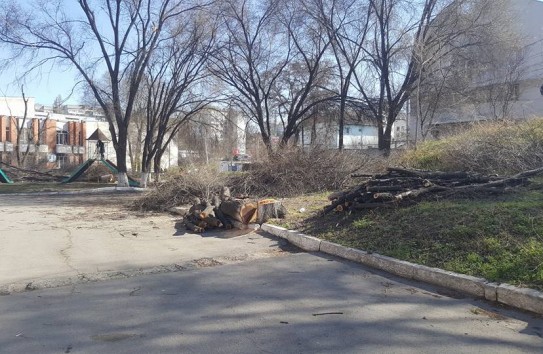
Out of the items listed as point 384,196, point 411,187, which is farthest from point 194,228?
point 411,187

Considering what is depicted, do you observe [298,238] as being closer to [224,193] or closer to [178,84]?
[224,193]

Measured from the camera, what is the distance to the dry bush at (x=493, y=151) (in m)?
12.2

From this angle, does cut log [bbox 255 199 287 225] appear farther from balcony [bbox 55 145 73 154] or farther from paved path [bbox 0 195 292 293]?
balcony [bbox 55 145 73 154]

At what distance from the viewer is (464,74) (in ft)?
90.9

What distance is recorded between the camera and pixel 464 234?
6941 mm

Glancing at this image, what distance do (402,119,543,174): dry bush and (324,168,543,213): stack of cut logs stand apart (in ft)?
7.12

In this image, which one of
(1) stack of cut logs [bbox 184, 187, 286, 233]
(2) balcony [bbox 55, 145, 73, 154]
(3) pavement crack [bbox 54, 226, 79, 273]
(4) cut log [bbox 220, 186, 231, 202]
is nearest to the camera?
(3) pavement crack [bbox 54, 226, 79, 273]

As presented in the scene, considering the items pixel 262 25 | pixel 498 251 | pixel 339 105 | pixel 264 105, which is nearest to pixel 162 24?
pixel 262 25

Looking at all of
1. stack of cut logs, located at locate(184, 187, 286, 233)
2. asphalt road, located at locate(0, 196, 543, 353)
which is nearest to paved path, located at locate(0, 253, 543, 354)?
asphalt road, located at locate(0, 196, 543, 353)

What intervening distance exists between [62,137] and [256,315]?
72.4m

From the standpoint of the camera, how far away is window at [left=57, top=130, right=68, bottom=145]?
6981cm

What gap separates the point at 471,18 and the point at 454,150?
1416 centimetres

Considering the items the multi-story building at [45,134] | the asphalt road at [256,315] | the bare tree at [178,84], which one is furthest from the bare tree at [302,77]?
the multi-story building at [45,134]

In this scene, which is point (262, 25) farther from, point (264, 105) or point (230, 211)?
point (230, 211)
